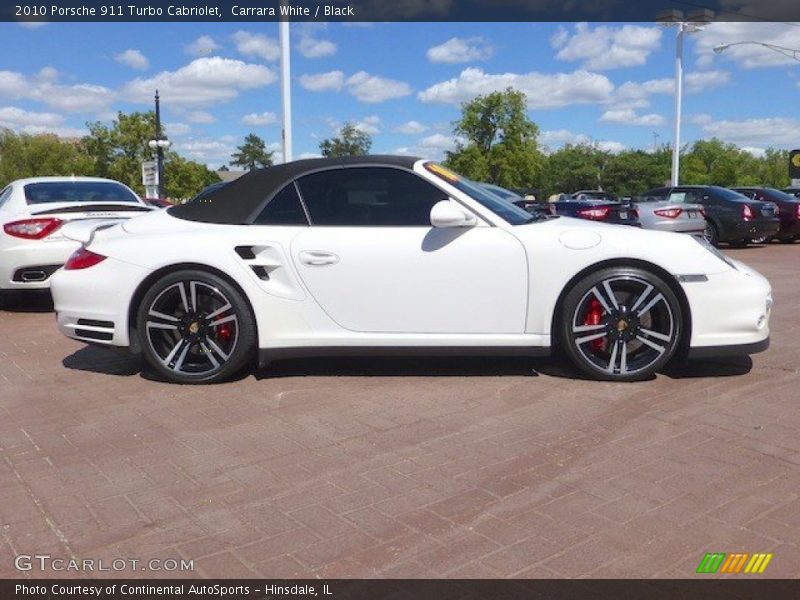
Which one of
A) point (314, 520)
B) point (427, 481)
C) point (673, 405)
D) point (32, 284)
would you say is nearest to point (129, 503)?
point (314, 520)

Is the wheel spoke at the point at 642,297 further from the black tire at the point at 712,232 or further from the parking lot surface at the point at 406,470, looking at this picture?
the black tire at the point at 712,232

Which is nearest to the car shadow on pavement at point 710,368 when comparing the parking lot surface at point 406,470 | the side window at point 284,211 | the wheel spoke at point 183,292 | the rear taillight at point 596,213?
the parking lot surface at point 406,470

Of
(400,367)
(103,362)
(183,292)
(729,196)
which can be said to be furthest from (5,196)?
(729,196)

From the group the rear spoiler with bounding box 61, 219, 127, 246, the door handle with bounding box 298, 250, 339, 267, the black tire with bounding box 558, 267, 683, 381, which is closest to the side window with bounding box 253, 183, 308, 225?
the door handle with bounding box 298, 250, 339, 267

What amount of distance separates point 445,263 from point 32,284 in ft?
15.8

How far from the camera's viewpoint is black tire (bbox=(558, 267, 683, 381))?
14.5 ft

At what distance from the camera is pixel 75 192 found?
8.00 meters

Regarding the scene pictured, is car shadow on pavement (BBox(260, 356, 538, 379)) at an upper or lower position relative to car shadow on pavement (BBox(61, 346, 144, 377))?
upper

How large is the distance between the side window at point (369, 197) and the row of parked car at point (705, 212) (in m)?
7.33

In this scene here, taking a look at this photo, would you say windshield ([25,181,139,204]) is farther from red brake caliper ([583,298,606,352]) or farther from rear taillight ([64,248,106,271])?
red brake caliper ([583,298,606,352])

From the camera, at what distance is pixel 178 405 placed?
427cm

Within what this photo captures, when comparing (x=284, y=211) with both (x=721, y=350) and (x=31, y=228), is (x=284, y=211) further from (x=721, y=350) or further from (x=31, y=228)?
(x=31, y=228)

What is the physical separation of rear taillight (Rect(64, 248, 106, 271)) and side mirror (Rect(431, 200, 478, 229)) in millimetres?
2155
